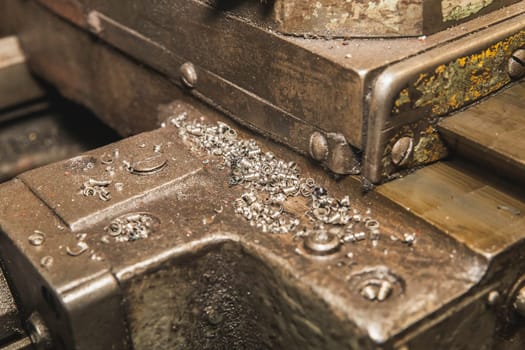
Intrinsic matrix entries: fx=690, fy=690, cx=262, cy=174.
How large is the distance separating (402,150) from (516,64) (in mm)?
400

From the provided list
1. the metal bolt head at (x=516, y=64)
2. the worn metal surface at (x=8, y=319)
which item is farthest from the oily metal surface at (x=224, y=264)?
the metal bolt head at (x=516, y=64)

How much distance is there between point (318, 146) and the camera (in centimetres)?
158

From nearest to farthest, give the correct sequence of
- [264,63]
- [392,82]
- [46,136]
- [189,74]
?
[392,82], [264,63], [189,74], [46,136]

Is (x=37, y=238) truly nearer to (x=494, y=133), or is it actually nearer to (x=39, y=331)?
(x=39, y=331)

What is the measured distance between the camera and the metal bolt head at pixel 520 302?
144 cm

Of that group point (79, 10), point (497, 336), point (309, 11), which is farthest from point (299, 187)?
point (79, 10)

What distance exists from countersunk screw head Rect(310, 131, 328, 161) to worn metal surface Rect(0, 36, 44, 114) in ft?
5.95

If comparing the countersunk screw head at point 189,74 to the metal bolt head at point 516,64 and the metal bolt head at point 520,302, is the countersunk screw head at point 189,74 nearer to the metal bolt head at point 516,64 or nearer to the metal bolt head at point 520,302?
the metal bolt head at point 516,64

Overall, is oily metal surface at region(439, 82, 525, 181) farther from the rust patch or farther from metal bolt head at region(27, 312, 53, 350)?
metal bolt head at region(27, 312, 53, 350)

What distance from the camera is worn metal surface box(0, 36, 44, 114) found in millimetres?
2947

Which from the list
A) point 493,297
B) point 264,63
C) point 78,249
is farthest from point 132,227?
point 493,297

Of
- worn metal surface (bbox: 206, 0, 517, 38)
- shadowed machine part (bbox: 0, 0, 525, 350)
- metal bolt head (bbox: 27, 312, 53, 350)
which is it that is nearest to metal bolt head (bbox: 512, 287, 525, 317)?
shadowed machine part (bbox: 0, 0, 525, 350)

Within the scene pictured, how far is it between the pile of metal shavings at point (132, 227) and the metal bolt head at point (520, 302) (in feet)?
2.57

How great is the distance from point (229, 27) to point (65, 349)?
0.86 m
